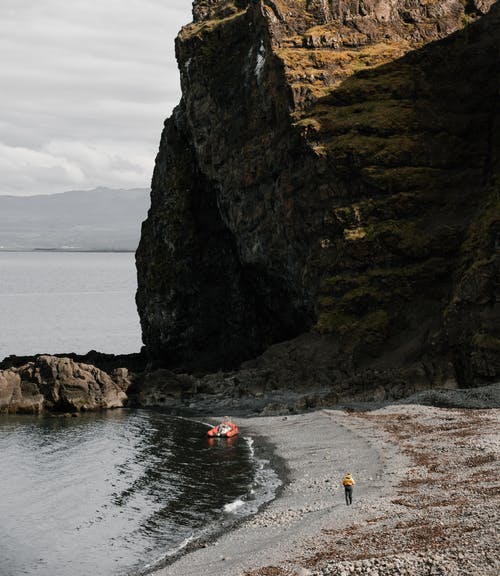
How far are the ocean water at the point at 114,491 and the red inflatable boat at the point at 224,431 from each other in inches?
35.2

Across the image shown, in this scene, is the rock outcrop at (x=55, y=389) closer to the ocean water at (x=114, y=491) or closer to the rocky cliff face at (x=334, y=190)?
the ocean water at (x=114, y=491)

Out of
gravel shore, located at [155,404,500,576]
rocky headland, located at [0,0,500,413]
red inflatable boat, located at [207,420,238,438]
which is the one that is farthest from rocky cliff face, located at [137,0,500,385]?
red inflatable boat, located at [207,420,238,438]

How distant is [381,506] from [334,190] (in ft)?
177

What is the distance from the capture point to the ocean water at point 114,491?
42688mm

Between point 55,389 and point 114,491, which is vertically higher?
point 55,389

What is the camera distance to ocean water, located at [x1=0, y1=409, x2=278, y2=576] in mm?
42688

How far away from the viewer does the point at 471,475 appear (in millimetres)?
43656

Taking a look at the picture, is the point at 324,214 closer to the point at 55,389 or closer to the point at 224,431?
the point at 224,431

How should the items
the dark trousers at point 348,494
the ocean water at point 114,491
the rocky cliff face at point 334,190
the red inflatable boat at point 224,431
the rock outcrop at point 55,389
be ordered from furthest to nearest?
the rock outcrop at point 55,389 < the rocky cliff face at point 334,190 < the red inflatable boat at point 224,431 < the ocean water at point 114,491 < the dark trousers at point 348,494

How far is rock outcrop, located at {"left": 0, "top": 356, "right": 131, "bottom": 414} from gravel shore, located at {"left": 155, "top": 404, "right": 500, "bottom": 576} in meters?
27.4

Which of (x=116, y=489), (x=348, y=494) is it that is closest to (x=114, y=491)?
(x=116, y=489)

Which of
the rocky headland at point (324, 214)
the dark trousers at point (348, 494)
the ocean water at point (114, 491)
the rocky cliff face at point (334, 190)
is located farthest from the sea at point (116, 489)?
the rocky cliff face at point (334, 190)

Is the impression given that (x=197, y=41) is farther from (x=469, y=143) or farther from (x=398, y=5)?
(x=469, y=143)

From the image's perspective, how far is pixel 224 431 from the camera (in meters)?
69.6
